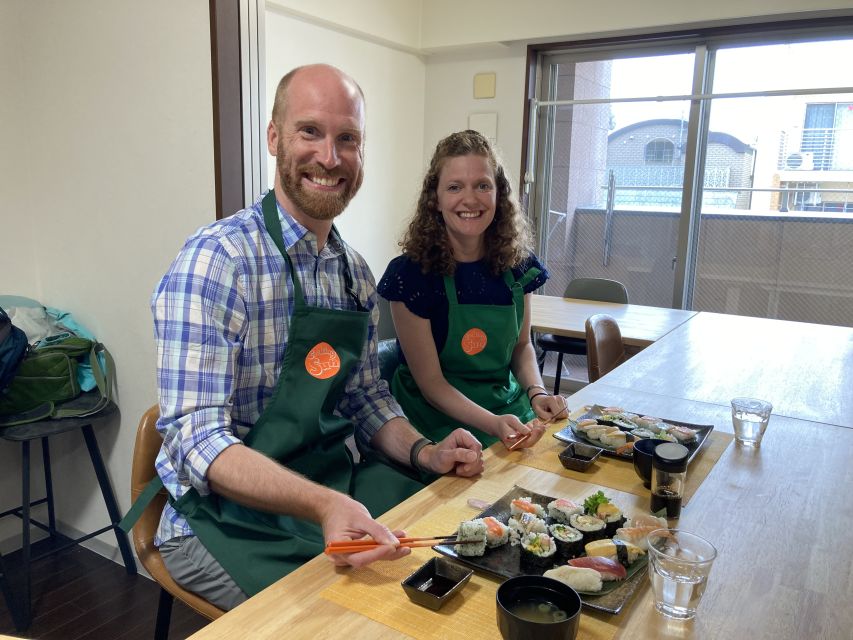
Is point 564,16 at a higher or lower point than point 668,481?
higher

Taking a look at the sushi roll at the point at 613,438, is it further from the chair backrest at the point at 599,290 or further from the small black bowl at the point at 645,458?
the chair backrest at the point at 599,290

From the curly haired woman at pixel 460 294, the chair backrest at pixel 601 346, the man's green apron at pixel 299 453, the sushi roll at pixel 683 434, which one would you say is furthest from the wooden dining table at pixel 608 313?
the man's green apron at pixel 299 453

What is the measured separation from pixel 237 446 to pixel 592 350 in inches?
69.0

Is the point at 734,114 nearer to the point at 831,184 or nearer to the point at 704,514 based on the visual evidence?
the point at 831,184

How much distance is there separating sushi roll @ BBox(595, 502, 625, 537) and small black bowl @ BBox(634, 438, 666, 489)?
0.72 ft

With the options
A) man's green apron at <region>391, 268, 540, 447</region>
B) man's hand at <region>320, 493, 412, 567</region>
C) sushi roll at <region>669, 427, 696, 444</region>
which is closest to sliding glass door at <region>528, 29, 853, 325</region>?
man's green apron at <region>391, 268, 540, 447</region>

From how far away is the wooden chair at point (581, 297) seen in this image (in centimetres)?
411

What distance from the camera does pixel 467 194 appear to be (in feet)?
6.77

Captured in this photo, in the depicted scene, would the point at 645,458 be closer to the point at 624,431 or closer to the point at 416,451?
the point at 624,431

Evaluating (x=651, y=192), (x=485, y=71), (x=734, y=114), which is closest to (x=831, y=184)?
(x=734, y=114)

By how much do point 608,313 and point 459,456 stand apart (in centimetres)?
266

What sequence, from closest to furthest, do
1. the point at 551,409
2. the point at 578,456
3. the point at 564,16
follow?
the point at 578,456 → the point at 551,409 → the point at 564,16

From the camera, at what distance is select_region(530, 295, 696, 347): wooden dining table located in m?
3.26

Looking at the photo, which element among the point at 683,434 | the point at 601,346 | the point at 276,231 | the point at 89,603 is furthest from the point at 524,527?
the point at 89,603
